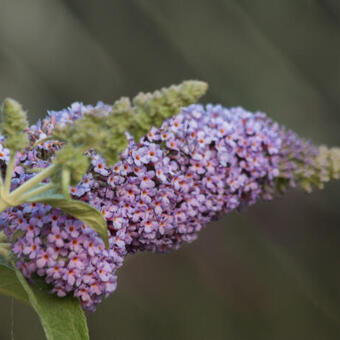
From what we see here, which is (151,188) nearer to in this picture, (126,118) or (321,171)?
(126,118)

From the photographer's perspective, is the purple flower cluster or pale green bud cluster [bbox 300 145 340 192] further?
pale green bud cluster [bbox 300 145 340 192]

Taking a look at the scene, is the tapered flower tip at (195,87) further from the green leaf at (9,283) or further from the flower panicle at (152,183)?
the green leaf at (9,283)

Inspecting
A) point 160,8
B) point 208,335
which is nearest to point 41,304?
point 208,335

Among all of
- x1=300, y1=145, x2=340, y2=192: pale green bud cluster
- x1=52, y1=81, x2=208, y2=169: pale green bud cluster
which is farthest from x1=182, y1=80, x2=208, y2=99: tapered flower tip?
x1=300, y1=145, x2=340, y2=192: pale green bud cluster

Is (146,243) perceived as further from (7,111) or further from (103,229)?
(7,111)

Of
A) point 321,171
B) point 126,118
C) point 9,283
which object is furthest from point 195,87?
point 321,171

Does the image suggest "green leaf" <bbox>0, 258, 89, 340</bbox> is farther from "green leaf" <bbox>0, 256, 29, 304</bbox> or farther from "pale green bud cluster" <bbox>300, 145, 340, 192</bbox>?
"pale green bud cluster" <bbox>300, 145, 340, 192</bbox>

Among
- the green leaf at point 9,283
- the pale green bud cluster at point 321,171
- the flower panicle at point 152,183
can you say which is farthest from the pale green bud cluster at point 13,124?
the pale green bud cluster at point 321,171
